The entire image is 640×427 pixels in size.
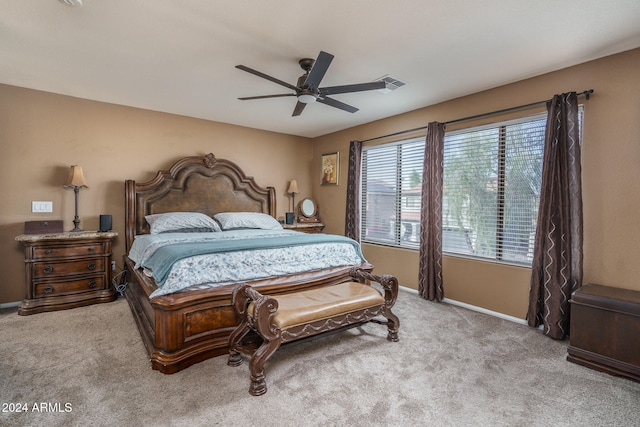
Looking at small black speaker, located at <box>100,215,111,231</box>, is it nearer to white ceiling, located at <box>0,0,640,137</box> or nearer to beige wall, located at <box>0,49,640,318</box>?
beige wall, located at <box>0,49,640,318</box>

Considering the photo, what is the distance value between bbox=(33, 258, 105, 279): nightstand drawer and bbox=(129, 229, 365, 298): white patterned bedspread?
1.57 ft

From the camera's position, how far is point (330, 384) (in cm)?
200

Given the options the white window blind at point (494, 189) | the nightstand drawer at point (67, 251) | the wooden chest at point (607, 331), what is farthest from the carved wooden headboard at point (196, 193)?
the wooden chest at point (607, 331)

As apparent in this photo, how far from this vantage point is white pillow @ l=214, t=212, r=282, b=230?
4.26 m

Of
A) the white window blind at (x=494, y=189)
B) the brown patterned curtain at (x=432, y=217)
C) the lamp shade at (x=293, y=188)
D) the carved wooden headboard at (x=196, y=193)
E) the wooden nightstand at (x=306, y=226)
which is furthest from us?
the lamp shade at (x=293, y=188)

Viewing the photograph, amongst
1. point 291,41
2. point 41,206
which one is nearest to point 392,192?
point 291,41

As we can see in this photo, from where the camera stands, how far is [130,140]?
13.6 ft

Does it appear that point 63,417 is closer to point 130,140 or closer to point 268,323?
point 268,323

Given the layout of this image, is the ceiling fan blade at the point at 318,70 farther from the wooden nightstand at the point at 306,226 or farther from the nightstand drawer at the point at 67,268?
the nightstand drawer at the point at 67,268

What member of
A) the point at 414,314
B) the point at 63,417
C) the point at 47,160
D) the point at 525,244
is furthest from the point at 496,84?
the point at 47,160

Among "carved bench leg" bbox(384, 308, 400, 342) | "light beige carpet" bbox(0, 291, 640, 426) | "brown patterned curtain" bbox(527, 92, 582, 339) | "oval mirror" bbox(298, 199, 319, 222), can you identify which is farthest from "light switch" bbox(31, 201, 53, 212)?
"brown patterned curtain" bbox(527, 92, 582, 339)

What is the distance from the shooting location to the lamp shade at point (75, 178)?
355cm

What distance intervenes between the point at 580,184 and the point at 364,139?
2.93 metres

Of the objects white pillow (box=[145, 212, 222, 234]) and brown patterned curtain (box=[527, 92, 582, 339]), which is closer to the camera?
brown patterned curtain (box=[527, 92, 582, 339])
